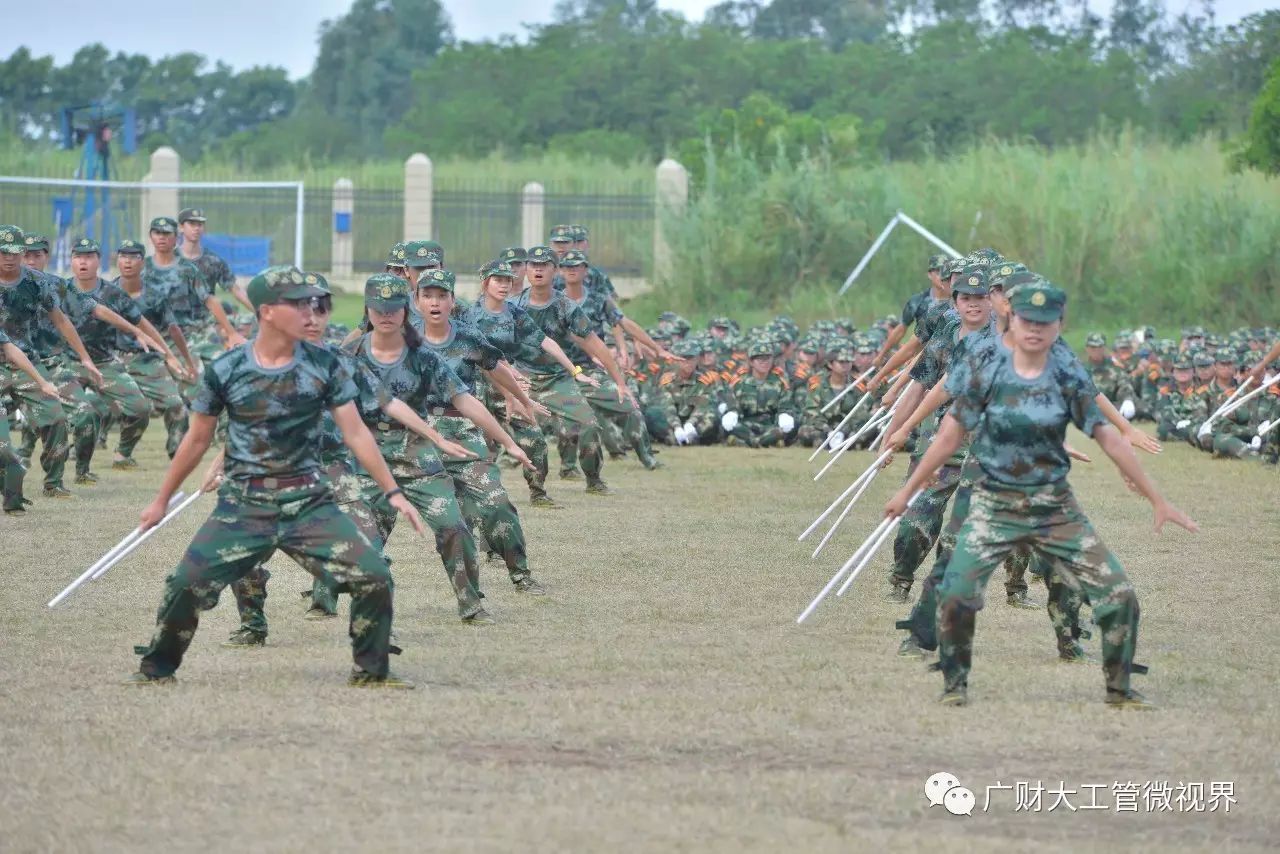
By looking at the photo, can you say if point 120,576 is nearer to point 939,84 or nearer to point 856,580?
point 856,580

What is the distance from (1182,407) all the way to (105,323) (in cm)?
1193

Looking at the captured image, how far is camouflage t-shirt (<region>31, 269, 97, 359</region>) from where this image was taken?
55.5 feet

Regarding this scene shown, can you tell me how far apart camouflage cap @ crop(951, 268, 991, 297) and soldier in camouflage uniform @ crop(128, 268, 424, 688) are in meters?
3.53

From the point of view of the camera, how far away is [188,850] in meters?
7.32

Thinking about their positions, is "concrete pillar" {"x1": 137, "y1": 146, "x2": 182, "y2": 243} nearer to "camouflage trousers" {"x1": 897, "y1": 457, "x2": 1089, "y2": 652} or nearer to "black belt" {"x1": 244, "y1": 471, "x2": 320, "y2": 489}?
"camouflage trousers" {"x1": 897, "y1": 457, "x2": 1089, "y2": 652}

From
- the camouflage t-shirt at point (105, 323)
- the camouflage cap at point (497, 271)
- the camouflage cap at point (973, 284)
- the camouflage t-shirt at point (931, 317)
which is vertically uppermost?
the camouflage cap at point (973, 284)

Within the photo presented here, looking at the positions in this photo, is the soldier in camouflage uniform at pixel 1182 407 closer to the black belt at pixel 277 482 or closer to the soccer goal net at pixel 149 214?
the black belt at pixel 277 482

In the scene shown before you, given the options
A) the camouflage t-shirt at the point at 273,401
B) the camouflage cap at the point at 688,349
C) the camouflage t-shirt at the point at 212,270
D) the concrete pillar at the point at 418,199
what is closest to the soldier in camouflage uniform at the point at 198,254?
the camouflage t-shirt at the point at 212,270

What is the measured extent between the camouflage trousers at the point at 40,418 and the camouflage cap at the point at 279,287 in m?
7.47

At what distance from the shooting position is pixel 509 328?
15391mm

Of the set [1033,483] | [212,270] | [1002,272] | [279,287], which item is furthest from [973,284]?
[212,270]

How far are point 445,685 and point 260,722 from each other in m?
1.11

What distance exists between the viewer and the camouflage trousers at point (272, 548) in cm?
955

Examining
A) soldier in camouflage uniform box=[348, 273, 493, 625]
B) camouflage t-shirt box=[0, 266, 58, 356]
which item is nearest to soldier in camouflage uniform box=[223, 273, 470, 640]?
soldier in camouflage uniform box=[348, 273, 493, 625]
